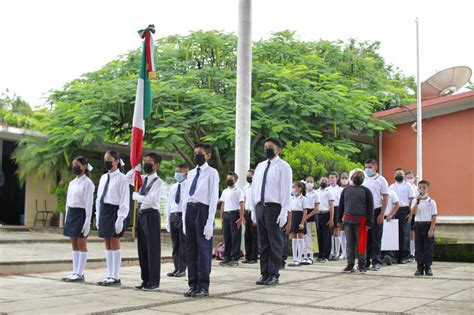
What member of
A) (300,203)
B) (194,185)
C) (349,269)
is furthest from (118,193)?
(300,203)

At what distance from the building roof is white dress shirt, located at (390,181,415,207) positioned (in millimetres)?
6462

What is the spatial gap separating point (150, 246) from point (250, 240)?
4.95 metres

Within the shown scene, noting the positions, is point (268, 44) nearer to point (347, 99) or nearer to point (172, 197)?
point (347, 99)

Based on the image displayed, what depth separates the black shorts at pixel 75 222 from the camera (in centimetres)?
880

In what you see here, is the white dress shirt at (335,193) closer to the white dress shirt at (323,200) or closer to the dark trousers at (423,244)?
the white dress shirt at (323,200)

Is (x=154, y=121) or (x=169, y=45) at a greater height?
(x=169, y=45)

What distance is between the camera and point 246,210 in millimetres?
12484

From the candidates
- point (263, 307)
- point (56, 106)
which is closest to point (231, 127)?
point (56, 106)

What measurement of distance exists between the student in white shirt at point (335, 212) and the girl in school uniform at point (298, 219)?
122 centimetres

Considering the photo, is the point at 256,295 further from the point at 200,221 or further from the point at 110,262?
the point at 110,262

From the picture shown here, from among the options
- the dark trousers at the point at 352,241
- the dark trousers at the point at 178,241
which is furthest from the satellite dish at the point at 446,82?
the dark trousers at the point at 178,241

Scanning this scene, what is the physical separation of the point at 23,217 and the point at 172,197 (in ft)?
46.1

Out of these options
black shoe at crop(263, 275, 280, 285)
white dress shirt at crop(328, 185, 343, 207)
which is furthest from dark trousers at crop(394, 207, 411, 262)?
black shoe at crop(263, 275, 280, 285)

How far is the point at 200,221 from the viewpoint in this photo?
7633 mm
